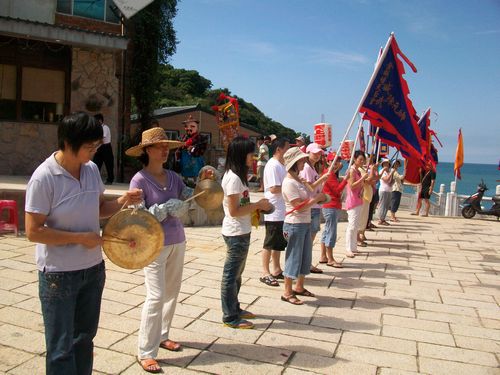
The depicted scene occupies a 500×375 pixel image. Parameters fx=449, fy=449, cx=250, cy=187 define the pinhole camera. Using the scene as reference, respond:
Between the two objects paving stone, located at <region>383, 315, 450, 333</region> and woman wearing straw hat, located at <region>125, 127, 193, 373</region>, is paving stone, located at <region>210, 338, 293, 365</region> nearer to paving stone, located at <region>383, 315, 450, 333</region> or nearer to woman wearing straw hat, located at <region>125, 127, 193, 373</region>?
woman wearing straw hat, located at <region>125, 127, 193, 373</region>

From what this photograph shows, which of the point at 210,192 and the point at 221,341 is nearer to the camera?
the point at 210,192

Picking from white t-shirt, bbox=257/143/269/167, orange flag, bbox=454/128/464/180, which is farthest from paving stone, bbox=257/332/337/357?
orange flag, bbox=454/128/464/180

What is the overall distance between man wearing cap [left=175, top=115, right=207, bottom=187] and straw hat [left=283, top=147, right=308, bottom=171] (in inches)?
192

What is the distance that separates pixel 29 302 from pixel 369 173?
571cm

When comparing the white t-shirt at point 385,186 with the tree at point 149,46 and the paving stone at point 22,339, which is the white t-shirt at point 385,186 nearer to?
the tree at point 149,46

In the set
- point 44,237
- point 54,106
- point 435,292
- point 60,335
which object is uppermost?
point 54,106

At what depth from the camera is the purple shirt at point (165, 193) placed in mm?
3229

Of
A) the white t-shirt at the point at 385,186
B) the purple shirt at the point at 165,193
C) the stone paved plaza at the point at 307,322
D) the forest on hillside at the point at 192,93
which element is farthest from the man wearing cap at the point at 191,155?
the forest on hillside at the point at 192,93

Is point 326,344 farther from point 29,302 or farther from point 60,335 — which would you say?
point 29,302

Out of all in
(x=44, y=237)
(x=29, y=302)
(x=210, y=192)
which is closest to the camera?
(x=44, y=237)

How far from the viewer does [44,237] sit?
89.4 inches

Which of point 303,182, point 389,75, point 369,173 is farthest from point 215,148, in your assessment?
point 303,182

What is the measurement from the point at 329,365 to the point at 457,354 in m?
1.24

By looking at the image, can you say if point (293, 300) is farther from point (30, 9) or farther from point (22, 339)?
point (30, 9)
